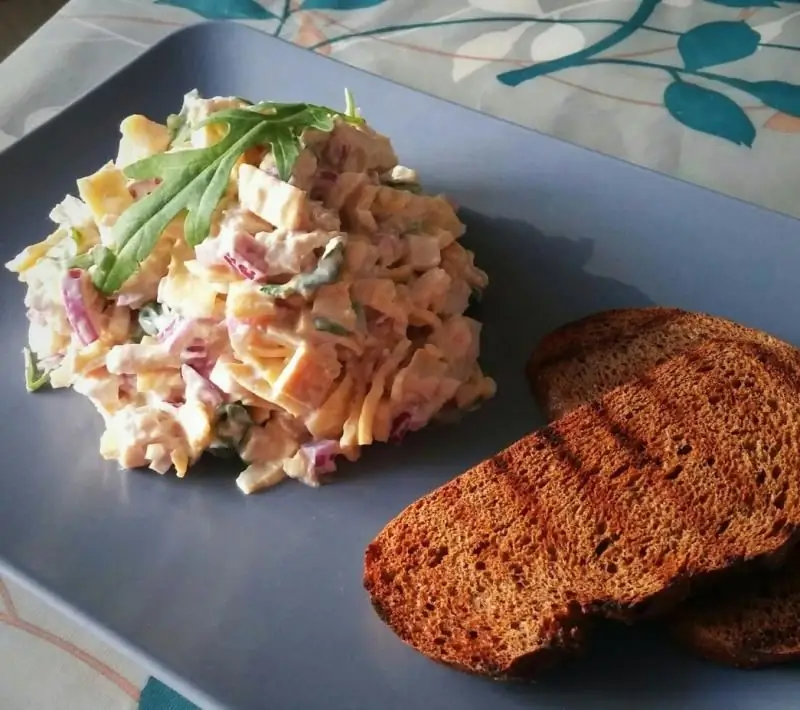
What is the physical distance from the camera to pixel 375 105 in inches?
90.6

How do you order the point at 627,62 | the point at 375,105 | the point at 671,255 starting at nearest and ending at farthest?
the point at 671,255, the point at 375,105, the point at 627,62

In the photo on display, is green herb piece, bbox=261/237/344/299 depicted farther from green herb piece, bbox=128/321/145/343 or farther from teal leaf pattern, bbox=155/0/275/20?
teal leaf pattern, bbox=155/0/275/20

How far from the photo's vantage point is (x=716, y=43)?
2.74m

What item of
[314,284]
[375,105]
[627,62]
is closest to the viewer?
[314,284]

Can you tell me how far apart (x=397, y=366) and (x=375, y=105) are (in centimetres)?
82

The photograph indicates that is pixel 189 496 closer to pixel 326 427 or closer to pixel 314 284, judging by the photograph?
pixel 326 427

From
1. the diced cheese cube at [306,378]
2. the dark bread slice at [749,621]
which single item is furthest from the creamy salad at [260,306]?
the dark bread slice at [749,621]

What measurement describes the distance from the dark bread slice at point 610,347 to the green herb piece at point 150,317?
72cm

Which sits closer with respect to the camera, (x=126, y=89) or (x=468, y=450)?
(x=468, y=450)

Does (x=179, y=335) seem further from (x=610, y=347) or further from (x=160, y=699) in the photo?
(x=610, y=347)

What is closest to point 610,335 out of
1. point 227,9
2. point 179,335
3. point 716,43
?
point 179,335

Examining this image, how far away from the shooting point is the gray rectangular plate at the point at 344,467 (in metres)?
1.47

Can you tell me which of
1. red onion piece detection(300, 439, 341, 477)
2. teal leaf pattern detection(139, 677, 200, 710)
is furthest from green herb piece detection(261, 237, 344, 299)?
teal leaf pattern detection(139, 677, 200, 710)

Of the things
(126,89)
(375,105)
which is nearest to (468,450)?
(375,105)
